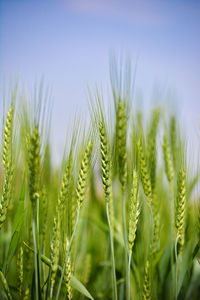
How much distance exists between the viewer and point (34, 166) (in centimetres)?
46

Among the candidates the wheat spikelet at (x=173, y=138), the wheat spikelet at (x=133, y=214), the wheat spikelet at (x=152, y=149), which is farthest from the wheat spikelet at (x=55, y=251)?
the wheat spikelet at (x=173, y=138)

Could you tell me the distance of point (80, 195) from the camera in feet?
1.66

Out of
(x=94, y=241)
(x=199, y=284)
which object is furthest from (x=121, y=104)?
(x=94, y=241)

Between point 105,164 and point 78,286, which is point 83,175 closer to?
point 105,164

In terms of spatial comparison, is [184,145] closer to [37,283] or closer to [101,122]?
[101,122]

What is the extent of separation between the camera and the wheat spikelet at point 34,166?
0.45 metres

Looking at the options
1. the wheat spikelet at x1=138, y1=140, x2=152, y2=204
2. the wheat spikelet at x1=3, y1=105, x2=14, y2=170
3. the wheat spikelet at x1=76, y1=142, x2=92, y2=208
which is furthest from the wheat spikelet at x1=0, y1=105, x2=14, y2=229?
the wheat spikelet at x1=138, y1=140, x2=152, y2=204

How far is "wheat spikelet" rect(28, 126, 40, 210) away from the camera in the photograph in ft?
1.47

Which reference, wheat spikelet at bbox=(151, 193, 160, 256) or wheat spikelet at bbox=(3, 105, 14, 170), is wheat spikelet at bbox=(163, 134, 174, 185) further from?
wheat spikelet at bbox=(3, 105, 14, 170)

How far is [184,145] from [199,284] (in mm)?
360

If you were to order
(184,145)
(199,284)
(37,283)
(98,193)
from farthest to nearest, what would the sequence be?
(98,193), (199,284), (184,145), (37,283)

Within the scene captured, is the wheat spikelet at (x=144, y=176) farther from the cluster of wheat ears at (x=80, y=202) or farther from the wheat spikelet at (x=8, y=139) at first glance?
the wheat spikelet at (x=8, y=139)

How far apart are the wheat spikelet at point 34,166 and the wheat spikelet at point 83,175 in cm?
8

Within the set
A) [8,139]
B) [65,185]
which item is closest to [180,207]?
[65,185]
